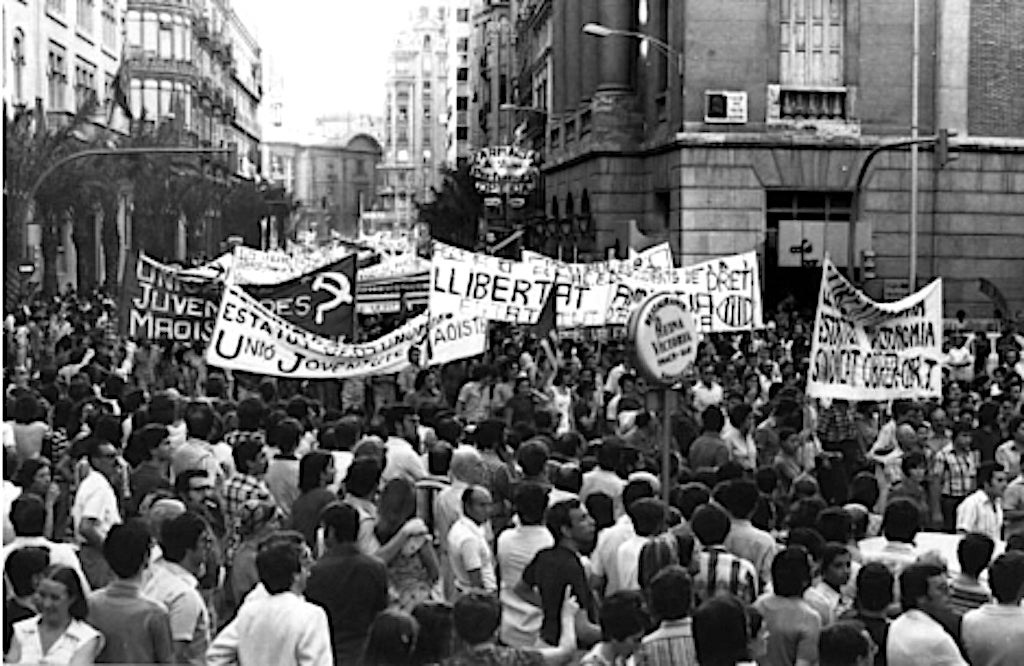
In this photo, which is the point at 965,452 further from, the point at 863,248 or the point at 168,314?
the point at 863,248

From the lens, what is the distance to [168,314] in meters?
17.4

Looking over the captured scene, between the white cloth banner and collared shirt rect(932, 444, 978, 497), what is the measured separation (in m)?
4.48

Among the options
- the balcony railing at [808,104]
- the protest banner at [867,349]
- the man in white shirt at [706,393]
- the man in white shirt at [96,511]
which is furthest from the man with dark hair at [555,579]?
the balcony railing at [808,104]

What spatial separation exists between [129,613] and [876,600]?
2949mm

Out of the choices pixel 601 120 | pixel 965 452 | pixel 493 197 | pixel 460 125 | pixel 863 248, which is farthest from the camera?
pixel 460 125

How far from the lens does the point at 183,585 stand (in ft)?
24.7

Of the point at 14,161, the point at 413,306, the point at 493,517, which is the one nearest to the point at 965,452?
the point at 493,517

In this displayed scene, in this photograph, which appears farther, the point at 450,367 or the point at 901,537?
the point at 450,367

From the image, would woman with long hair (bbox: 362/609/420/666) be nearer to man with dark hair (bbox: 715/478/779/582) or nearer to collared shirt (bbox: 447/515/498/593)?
collared shirt (bbox: 447/515/498/593)

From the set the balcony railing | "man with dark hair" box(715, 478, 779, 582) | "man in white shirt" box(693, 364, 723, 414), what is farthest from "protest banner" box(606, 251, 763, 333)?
the balcony railing

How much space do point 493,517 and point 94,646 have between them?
3.96m

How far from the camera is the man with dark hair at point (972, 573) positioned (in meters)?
7.96

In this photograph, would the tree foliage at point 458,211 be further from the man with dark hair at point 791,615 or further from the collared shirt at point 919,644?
the collared shirt at point 919,644

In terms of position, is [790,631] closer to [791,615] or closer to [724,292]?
[791,615]
